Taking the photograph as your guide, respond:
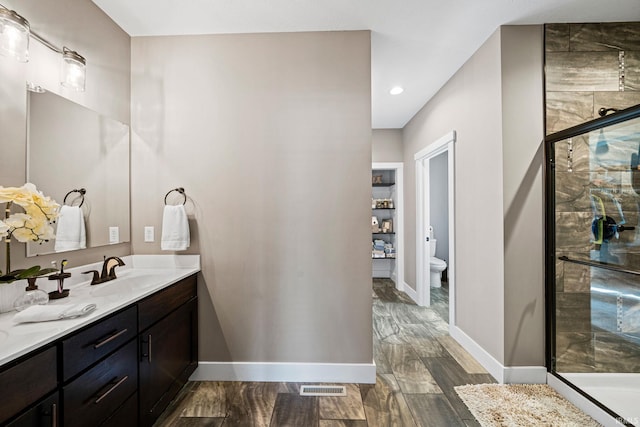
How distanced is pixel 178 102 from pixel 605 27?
3.22 m

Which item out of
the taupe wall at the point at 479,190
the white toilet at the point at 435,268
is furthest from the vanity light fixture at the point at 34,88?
the white toilet at the point at 435,268

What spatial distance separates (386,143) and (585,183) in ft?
10.0

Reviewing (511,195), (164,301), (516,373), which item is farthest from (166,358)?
(511,195)

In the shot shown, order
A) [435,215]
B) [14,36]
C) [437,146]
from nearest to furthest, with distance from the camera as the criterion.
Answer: [14,36], [437,146], [435,215]

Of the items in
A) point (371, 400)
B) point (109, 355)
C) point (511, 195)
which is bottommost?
point (371, 400)

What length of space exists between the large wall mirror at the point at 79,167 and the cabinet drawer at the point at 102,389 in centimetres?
74

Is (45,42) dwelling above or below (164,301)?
above

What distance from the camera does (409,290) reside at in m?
4.42

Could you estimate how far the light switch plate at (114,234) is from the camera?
6.81 feet

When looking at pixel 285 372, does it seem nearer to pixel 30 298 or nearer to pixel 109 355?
pixel 109 355

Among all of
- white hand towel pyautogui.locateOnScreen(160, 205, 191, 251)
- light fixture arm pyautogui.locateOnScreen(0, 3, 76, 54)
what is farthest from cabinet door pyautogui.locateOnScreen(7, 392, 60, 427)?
light fixture arm pyautogui.locateOnScreen(0, 3, 76, 54)

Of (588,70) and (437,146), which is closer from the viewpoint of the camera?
(588,70)

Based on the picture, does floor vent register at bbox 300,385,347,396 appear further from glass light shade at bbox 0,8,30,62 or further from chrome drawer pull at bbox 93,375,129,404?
glass light shade at bbox 0,8,30,62

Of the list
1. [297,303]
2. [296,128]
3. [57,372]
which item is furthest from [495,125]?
[57,372]
